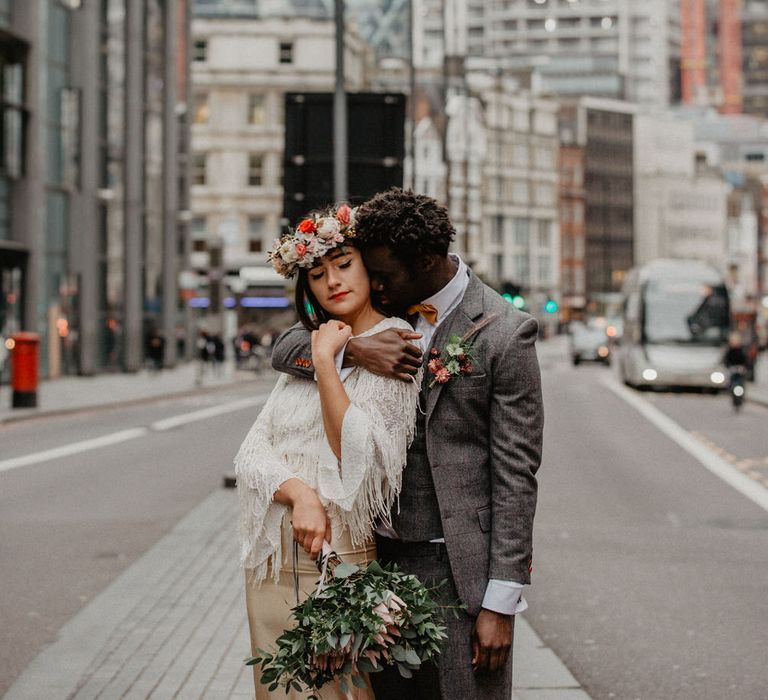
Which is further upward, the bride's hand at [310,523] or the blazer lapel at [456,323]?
the blazer lapel at [456,323]

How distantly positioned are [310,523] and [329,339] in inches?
18.0

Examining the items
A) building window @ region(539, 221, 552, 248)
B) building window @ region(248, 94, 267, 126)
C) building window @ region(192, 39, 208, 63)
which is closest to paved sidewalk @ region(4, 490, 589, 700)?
building window @ region(248, 94, 267, 126)

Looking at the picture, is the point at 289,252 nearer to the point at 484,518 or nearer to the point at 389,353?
the point at 389,353

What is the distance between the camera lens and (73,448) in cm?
1845

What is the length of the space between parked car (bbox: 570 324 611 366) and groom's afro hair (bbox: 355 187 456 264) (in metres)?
59.1

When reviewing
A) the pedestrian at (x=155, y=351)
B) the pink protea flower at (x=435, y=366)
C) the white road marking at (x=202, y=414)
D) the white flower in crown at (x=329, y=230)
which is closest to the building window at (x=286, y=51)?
the pedestrian at (x=155, y=351)

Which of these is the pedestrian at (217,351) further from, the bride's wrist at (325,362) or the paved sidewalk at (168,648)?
the bride's wrist at (325,362)

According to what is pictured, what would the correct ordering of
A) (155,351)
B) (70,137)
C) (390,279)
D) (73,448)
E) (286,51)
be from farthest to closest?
(286,51) < (155,351) < (70,137) < (73,448) < (390,279)

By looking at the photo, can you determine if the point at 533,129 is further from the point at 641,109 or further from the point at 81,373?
the point at 81,373

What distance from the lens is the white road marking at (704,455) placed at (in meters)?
13.7

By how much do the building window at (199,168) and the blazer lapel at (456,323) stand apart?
78.8 m

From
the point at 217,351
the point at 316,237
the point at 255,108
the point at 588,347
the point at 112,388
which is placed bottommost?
the point at 112,388

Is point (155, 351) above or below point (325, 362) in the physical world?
below

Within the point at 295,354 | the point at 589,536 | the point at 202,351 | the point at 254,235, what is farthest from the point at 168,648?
the point at 254,235
